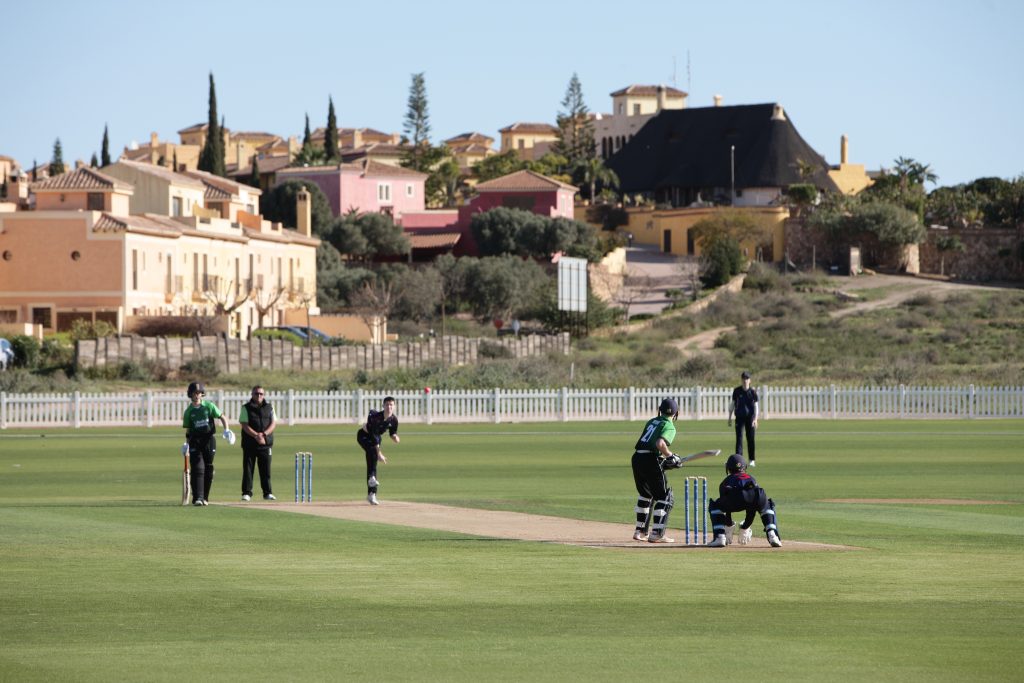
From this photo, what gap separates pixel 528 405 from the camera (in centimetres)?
4688

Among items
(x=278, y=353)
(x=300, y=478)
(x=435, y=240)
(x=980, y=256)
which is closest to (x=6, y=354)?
(x=278, y=353)

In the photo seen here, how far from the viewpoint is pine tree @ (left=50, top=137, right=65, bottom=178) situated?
13950cm

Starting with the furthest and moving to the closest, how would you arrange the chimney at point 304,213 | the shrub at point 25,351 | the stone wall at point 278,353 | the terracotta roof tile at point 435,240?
the terracotta roof tile at point 435,240 < the chimney at point 304,213 < the shrub at point 25,351 < the stone wall at point 278,353

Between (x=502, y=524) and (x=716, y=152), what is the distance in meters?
108

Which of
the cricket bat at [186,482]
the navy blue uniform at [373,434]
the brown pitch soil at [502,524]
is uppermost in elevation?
the navy blue uniform at [373,434]

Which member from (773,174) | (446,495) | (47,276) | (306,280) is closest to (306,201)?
(306,280)

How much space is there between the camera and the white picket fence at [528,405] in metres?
44.5

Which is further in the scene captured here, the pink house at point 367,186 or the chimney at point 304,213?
the pink house at point 367,186

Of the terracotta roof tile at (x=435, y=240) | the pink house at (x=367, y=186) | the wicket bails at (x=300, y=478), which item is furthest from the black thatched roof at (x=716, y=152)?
the wicket bails at (x=300, y=478)

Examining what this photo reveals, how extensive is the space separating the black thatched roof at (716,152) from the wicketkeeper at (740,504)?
10501 centimetres

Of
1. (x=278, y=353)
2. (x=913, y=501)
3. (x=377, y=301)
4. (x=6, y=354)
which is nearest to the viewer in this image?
(x=913, y=501)

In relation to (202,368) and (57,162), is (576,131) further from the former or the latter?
(202,368)

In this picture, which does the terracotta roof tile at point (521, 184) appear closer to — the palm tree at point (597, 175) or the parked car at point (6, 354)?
the palm tree at point (597, 175)

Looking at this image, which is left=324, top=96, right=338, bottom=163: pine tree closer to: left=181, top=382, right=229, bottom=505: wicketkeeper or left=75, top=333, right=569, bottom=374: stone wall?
left=75, top=333, right=569, bottom=374: stone wall
